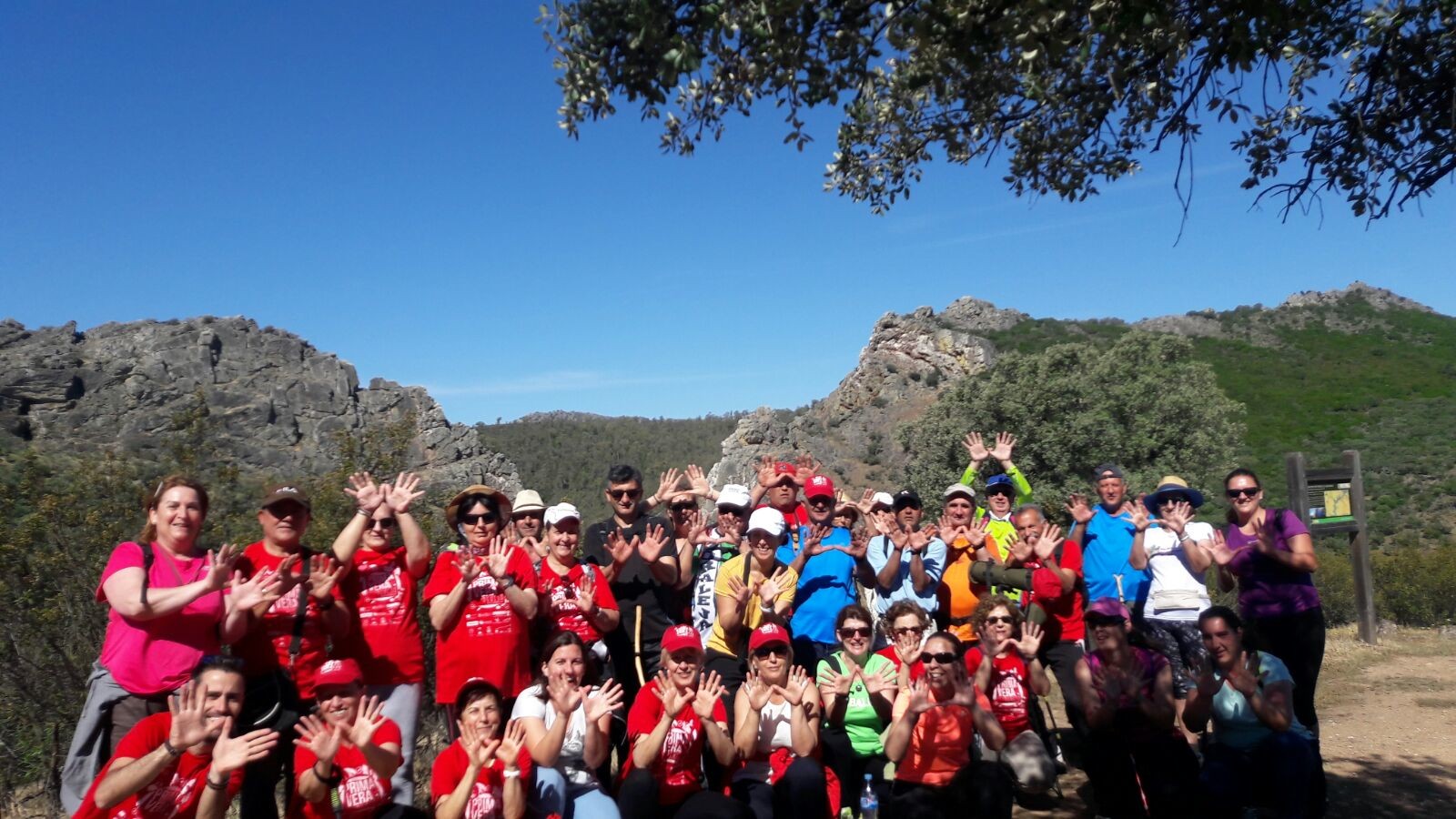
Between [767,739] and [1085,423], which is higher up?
[1085,423]

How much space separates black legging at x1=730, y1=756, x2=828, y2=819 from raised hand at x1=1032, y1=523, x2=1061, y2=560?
76.4 inches

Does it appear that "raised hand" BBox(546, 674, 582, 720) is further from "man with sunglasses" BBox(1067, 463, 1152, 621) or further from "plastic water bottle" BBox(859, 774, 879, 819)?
"man with sunglasses" BBox(1067, 463, 1152, 621)

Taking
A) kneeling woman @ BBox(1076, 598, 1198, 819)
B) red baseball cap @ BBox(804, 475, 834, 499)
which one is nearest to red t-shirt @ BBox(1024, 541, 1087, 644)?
kneeling woman @ BBox(1076, 598, 1198, 819)

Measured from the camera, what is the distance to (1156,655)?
4.82 metres

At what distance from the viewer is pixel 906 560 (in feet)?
20.4

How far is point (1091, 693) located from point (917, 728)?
3.09ft

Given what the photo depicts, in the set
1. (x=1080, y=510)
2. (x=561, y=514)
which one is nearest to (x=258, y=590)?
(x=561, y=514)

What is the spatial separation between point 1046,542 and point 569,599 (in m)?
2.83

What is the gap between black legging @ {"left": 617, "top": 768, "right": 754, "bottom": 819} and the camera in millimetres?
4207

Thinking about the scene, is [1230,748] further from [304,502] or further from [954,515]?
[304,502]

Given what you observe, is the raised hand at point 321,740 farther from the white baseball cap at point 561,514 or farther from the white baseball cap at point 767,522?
the white baseball cap at point 767,522

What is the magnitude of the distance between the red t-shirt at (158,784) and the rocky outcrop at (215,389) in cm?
2374

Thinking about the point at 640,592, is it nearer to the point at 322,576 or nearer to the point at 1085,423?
the point at 322,576

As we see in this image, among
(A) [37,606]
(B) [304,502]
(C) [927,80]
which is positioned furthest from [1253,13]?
(A) [37,606]
